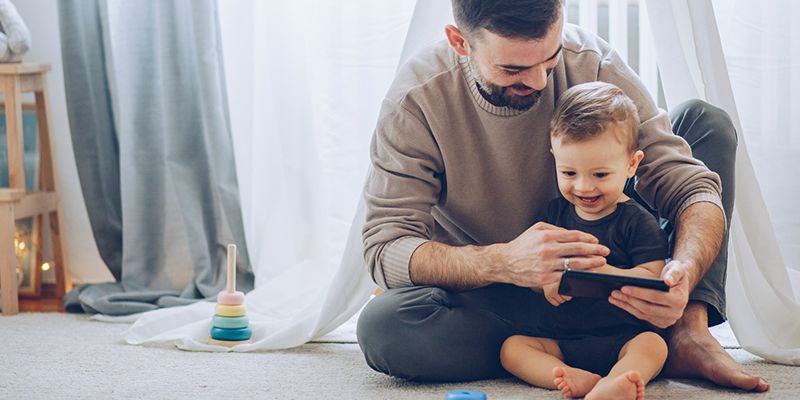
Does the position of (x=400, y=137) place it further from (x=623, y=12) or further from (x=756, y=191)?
(x=623, y=12)

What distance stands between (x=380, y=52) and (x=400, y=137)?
73 centimetres

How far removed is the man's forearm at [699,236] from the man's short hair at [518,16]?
1.17 ft

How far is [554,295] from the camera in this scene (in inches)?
59.7

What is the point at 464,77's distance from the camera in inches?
67.2

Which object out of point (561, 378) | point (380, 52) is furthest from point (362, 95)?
point (561, 378)

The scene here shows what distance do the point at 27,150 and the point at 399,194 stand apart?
54.2 inches

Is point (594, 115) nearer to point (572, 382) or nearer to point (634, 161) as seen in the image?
point (634, 161)

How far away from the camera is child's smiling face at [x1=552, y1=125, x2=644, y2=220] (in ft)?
5.10

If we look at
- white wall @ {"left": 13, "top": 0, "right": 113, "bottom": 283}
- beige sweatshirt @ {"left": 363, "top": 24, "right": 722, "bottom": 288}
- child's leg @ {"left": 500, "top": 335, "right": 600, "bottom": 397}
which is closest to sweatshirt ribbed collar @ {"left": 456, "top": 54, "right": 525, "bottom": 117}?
beige sweatshirt @ {"left": 363, "top": 24, "right": 722, "bottom": 288}

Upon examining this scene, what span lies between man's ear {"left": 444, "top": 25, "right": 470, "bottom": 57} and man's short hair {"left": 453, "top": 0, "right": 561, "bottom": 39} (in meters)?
0.08

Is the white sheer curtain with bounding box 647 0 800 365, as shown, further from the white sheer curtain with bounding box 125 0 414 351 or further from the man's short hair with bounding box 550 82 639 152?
the white sheer curtain with bounding box 125 0 414 351

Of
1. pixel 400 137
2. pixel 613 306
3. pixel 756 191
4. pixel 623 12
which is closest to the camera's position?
pixel 613 306

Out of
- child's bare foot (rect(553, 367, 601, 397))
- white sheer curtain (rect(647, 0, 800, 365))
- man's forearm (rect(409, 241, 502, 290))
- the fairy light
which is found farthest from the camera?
the fairy light

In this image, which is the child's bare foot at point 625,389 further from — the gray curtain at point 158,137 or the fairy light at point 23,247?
the fairy light at point 23,247
